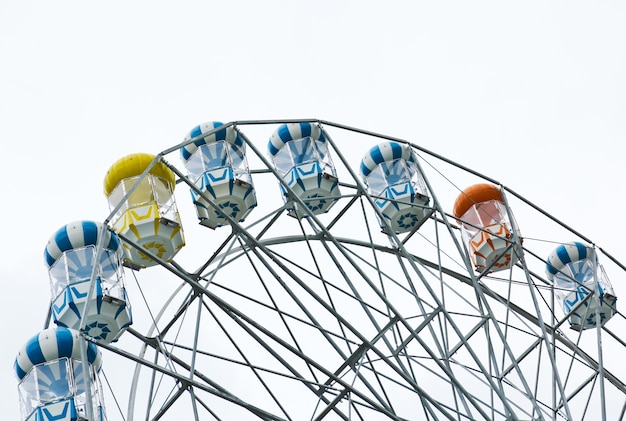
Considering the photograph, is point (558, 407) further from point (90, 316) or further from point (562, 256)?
point (90, 316)

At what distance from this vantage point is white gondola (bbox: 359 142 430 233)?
23094 mm

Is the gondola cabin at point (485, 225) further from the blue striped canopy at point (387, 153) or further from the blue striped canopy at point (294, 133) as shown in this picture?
the blue striped canopy at point (294, 133)

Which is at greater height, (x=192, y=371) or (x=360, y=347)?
(x=360, y=347)

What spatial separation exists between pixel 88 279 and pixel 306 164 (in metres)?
5.08

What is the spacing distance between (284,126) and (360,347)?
464cm

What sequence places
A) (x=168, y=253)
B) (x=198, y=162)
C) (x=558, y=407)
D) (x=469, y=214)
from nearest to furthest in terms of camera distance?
(x=168, y=253) < (x=198, y=162) < (x=558, y=407) < (x=469, y=214)

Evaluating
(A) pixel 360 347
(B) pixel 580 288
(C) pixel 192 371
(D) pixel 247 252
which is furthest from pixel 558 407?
(C) pixel 192 371

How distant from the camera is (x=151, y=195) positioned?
1986 centimetres

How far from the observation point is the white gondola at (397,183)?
75.8 feet

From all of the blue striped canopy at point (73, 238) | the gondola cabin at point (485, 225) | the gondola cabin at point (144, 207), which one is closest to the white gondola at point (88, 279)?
the blue striped canopy at point (73, 238)

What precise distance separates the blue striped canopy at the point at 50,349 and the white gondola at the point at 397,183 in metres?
7.11

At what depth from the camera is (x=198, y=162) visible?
69.1ft

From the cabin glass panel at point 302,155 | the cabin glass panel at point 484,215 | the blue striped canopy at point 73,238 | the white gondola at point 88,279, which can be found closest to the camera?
the white gondola at point 88,279

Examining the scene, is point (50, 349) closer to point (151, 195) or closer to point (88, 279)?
point (88, 279)
